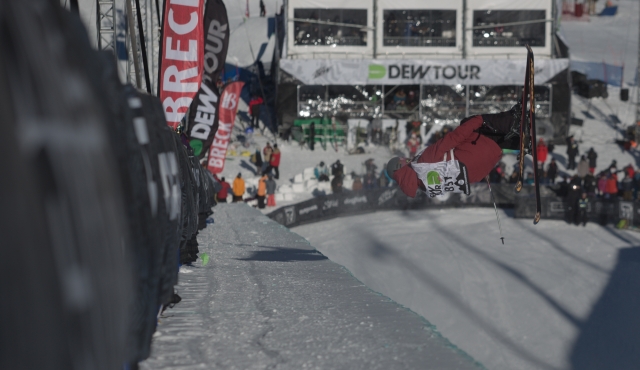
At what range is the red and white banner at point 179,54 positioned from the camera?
9992mm

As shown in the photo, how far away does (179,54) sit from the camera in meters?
10.1

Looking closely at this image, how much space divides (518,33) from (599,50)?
19.9 metres

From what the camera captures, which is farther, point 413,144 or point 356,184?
point 413,144

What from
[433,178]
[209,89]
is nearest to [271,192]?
[209,89]

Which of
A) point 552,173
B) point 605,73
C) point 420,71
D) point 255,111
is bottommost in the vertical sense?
point 552,173

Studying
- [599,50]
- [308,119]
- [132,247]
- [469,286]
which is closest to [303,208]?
[469,286]

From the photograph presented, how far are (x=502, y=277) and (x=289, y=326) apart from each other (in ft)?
33.8

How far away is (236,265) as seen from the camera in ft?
22.3

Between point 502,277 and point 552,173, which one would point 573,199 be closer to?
point 552,173

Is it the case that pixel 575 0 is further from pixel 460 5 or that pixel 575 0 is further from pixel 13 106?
pixel 13 106

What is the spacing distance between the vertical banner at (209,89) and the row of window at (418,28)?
15.6 metres

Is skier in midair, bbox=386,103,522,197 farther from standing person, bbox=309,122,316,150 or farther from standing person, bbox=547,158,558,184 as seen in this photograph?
standing person, bbox=309,122,316,150

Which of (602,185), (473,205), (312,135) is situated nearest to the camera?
(602,185)

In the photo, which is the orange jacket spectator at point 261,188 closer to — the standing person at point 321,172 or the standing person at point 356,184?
Result: the standing person at point 321,172
